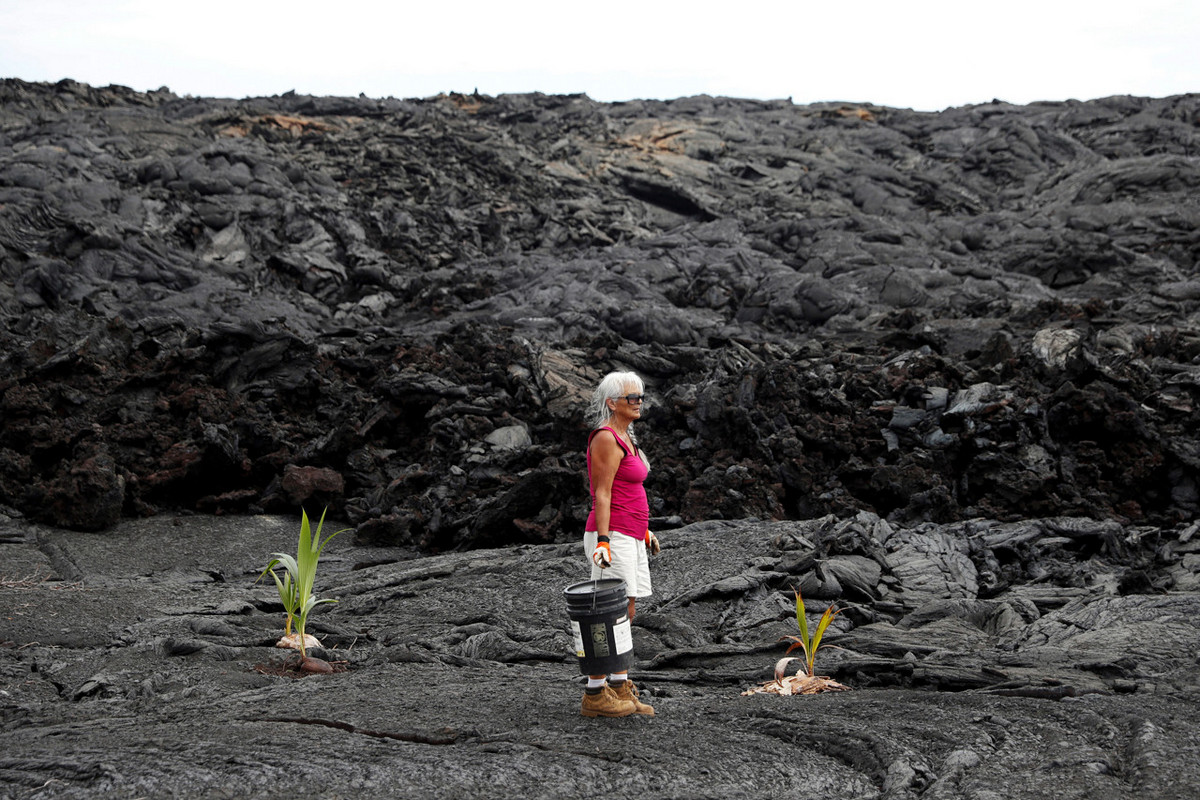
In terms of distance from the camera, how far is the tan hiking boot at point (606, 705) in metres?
4.44

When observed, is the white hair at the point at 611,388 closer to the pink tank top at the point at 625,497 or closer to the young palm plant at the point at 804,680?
the pink tank top at the point at 625,497

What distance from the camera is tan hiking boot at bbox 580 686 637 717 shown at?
4.44 metres

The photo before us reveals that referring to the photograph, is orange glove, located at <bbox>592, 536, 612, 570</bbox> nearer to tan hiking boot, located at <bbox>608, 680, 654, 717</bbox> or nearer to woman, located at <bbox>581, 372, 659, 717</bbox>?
Result: woman, located at <bbox>581, 372, 659, 717</bbox>

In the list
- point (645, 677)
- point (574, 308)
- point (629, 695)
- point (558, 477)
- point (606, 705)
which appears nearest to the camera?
point (606, 705)

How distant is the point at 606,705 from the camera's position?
4.43 meters

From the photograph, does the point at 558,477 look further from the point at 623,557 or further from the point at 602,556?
the point at 602,556

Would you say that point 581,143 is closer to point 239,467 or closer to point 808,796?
point 239,467

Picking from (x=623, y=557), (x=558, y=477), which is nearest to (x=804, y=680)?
(x=623, y=557)

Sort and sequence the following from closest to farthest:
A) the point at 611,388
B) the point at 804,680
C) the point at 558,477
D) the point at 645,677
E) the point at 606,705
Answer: the point at 606,705 → the point at 611,388 → the point at 804,680 → the point at 645,677 → the point at 558,477

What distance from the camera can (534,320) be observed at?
22.6 metres

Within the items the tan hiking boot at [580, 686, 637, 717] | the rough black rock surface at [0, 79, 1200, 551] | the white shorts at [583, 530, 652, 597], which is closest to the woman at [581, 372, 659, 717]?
the white shorts at [583, 530, 652, 597]

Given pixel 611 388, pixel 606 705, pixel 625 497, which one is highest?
pixel 611 388

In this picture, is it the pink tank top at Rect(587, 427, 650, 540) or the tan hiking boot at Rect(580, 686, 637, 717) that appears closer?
the tan hiking boot at Rect(580, 686, 637, 717)

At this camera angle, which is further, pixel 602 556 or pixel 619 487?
pixel 619 487
